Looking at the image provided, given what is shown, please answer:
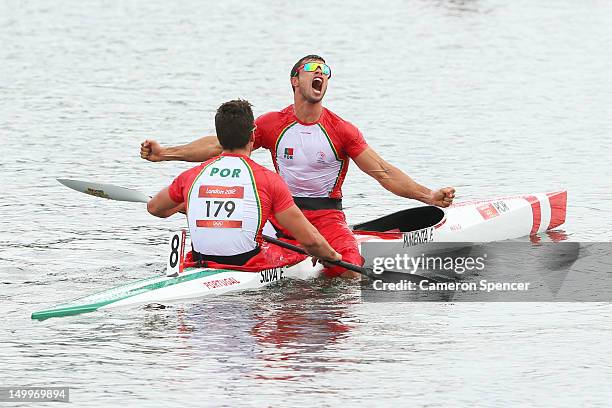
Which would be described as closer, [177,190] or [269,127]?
[177,190]

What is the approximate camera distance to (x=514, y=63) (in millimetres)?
36188

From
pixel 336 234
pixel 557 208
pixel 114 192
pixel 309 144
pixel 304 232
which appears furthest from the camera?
pixel 557 208

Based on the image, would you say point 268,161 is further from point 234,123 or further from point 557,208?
point 234,123

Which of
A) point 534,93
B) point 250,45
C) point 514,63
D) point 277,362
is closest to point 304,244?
point 277,362

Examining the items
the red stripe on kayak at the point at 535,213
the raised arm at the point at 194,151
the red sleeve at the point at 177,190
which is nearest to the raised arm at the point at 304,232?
the red sleeve at the point at 177,190

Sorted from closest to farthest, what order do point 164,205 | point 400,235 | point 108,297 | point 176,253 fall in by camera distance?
point 108,297 → point 176,253 → point 164,205 → point 400,235

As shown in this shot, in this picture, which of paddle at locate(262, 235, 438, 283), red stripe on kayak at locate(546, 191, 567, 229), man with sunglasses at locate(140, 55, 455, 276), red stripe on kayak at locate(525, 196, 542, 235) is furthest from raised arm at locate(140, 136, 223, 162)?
red stripe on kayak at locate(546, 191, 567, 229)

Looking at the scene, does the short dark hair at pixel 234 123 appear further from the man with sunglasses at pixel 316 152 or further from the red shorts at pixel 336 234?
the red shorts at pixel 336 234

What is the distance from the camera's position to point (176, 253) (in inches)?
560

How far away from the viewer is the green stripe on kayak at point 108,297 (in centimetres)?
1358

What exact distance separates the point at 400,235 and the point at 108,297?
4281 mm

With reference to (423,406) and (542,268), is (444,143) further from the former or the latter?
(423,406)

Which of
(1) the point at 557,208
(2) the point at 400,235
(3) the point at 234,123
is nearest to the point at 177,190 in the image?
(3) the point at 234,123

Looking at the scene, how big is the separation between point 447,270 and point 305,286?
2035mm
